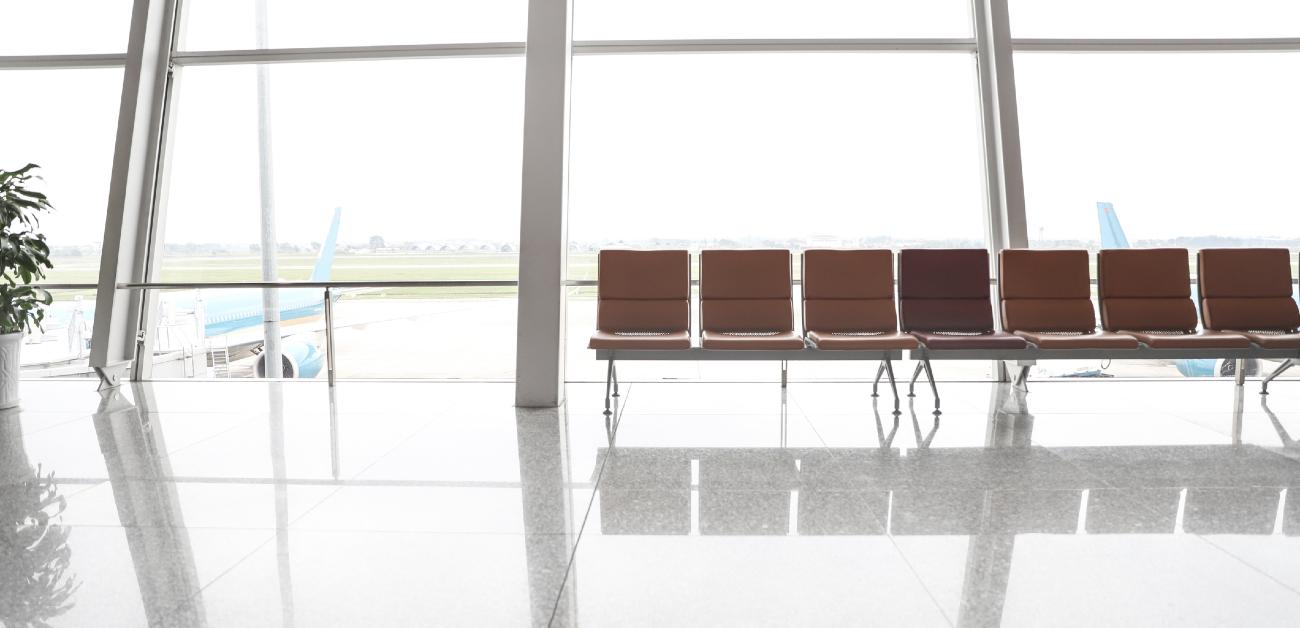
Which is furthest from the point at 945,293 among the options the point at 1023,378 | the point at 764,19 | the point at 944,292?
the point at 764,19

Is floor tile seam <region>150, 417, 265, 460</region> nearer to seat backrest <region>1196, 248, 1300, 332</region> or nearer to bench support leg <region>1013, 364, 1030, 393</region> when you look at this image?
bench support leg <region>1013, 364, 1030, 393</region>

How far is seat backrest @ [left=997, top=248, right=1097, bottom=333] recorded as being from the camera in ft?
14.2

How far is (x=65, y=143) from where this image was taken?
533 centimetres

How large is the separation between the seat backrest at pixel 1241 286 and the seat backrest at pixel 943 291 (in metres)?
1.30

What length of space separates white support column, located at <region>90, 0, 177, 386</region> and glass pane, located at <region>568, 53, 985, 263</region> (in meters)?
2.91

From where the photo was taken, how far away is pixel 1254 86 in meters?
5.10

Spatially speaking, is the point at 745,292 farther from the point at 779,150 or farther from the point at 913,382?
the point at 779,150

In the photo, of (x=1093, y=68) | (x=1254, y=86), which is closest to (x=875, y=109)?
(x=1093, y=68)

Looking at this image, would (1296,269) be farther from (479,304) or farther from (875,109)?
(479,304)

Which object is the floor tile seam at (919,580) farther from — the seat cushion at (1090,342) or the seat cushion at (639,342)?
the seat cushion at (1090,342)

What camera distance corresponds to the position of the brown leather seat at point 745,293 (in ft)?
14.3

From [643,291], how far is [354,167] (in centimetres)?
317

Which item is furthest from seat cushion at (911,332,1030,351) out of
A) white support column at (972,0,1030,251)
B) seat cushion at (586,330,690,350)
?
seat cushion at (586,330,690,350)

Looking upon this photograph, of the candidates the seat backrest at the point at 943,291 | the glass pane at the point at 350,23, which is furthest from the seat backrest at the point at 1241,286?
the glass pane at the point at 350,23
